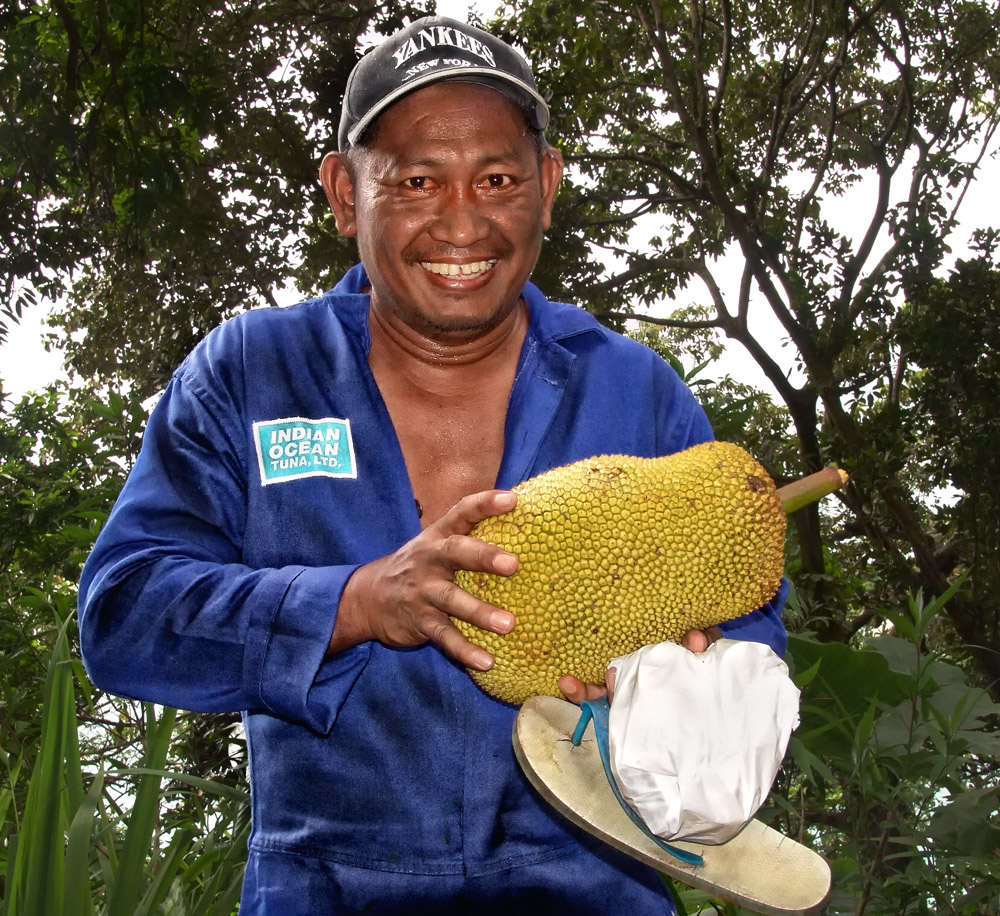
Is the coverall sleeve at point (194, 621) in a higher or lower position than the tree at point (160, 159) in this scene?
lower

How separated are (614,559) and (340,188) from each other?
33.4 inches

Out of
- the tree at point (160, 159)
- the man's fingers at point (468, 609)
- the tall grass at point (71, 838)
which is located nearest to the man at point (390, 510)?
the man's fingers at point (468, 609)

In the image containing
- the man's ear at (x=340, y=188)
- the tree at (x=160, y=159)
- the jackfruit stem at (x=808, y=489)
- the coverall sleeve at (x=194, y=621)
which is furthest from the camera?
the tree at (x=160, y=159)

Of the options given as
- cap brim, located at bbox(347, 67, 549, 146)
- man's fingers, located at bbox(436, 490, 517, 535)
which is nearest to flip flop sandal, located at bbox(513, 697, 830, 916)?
man's fingers, located at bbox(436, 490, 517, 535)

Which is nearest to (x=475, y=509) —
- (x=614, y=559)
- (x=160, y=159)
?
(x=614, y=559)

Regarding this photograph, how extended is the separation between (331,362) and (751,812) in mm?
856

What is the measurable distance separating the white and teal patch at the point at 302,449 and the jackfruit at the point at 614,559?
0.93 feet

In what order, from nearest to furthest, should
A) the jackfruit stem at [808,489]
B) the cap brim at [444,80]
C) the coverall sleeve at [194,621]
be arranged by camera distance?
1. the coverall sleeve at [194,621]
2. the jackfruit stem at [808,489]
3. the cap brim at [444,80]

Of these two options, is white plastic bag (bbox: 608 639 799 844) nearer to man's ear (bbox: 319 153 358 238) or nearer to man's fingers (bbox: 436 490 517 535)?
man's fingers (bbox: 436 490 517 535)

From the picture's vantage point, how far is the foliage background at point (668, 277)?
2393 millimetres

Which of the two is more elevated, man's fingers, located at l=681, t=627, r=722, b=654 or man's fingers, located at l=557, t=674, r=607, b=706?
man's fingers, located at l=681, t=627, r=722, b=654

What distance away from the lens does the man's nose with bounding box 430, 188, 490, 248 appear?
1.41 metres

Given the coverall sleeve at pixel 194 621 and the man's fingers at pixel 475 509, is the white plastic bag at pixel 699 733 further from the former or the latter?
the coverall sleeve at pixel 194 621

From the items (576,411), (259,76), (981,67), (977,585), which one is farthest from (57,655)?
(981,67)
